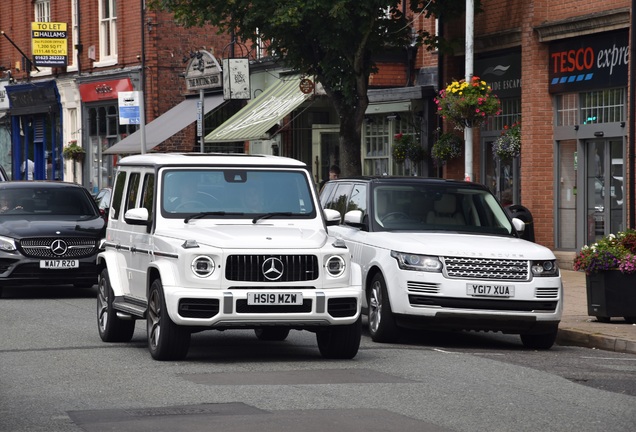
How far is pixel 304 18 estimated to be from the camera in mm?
23188

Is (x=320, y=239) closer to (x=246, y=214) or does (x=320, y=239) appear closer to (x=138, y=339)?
(x=246, y=214)

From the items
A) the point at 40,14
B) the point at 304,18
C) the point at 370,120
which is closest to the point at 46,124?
the point at 40,14

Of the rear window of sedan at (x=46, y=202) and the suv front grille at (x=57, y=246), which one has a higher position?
the rear window of sedan at (x=46, y=202)

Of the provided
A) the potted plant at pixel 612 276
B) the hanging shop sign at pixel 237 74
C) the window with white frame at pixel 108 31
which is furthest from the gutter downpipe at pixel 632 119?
the window with white frame at pixel 108 31

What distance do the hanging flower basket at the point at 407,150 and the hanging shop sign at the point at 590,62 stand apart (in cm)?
434

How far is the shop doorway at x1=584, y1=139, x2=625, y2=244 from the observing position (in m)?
22.4

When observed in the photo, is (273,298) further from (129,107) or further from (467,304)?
(129,107)

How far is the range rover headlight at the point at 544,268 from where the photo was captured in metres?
13.4

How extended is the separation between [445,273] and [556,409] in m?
3.94

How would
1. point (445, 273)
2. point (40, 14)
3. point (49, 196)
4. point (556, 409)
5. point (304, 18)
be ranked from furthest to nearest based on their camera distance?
point (40, 14), point (304, 18), point (49, 196), point (445, 273), point (556, 409)

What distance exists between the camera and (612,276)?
1528cm

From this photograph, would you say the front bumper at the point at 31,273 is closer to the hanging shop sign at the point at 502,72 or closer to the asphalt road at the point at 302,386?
the asphalt road at the point at 302,386

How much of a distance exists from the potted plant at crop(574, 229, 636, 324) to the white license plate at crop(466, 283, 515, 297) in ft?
7.87

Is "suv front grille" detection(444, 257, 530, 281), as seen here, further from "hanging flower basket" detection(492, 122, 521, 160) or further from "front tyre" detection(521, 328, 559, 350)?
"hanging flower basket" detection(492, 122, 521, 160)
